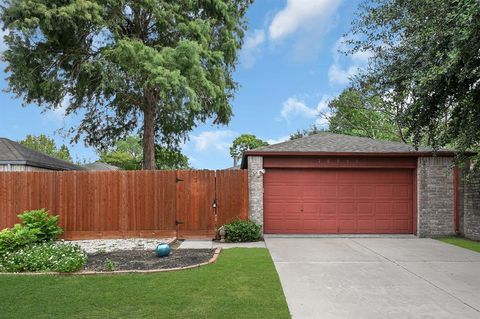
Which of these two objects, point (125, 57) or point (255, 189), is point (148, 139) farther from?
point (255, 189)

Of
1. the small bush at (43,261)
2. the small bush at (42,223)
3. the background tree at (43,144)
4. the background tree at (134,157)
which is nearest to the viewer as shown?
the small bush at (43,261)

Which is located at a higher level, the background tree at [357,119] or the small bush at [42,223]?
the background tree at [357,119]

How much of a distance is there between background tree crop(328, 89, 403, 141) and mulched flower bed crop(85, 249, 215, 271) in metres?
20.1

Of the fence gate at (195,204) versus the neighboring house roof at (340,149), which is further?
the neighboring house roof at (340,149)

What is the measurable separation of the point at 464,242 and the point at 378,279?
241 inches

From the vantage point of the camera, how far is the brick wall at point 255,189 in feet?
42.5

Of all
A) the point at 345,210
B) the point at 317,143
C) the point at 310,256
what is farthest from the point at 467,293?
the point at 317,143

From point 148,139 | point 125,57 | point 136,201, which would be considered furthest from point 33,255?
point 148,139

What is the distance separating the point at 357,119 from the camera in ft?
101

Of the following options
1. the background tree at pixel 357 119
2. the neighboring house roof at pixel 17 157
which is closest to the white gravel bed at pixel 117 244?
the neighboring house roof at pixel 17 157

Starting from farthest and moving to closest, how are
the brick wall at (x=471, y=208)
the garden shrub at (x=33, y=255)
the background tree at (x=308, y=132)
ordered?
the background tree at (x=308, y=132) < the brick wall at (x=471, y=208) < the garden shrub at (x=33, y=255)

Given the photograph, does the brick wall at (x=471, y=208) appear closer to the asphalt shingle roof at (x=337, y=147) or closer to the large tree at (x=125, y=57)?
the asphalt shingle roof at (x=337, y=147)

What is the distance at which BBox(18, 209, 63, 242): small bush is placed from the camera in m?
11.9

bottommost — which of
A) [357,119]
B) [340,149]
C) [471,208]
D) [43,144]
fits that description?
[471,208]
